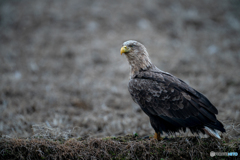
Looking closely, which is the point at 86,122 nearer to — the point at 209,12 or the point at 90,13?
the point at 90,13

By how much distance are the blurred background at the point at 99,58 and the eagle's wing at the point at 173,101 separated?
100 cm

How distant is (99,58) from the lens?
34.7 feet

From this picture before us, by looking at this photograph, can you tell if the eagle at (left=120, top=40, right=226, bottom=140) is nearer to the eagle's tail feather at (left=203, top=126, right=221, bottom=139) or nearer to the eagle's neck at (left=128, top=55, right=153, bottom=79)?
the eagle's tail feather at (left=203, top=126, right=221, bottom=139)

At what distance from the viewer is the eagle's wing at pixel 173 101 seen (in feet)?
12.6

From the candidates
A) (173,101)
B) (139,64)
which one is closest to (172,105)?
(173,101)

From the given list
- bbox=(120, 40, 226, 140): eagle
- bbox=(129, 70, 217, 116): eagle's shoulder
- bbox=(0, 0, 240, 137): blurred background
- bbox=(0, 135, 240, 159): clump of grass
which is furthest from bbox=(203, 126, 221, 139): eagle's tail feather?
bbox=(0, 0, 240, 137): blurred background

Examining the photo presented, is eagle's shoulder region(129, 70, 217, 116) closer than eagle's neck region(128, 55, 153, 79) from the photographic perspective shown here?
Yes

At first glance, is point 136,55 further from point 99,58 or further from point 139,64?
point 99,58

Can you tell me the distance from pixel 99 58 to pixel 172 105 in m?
7.08

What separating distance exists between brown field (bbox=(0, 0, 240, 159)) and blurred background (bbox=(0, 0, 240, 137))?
0.04 meters

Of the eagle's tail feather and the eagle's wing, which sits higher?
the eagle's wing

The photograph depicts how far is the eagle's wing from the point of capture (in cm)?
384

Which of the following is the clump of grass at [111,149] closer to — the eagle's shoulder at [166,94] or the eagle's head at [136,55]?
the eagle's shoulder at [166,94]

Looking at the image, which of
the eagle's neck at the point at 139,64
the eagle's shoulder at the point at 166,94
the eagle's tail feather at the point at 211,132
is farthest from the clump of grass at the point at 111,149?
the eagle's neck at the point at 139,64
